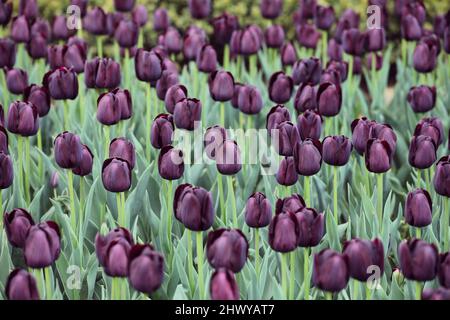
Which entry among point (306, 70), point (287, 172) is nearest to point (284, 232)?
point (287, 172)

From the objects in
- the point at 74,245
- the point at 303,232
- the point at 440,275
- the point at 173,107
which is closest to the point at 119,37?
the point at 173,107

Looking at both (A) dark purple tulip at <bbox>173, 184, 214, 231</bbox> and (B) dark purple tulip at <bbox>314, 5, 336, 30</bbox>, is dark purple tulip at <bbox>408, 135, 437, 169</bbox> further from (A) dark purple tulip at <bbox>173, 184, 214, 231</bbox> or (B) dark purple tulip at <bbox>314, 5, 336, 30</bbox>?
(B) dark purple tulip at <bbox>314, 5, 336, 30</bbox>

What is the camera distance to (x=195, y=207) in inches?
102

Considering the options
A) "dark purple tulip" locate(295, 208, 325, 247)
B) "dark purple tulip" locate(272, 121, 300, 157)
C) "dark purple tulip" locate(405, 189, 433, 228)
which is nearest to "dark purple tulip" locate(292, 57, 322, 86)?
"dark purple tulip" locate(272, 121, 300, 157)

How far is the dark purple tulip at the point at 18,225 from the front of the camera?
2.67 metres

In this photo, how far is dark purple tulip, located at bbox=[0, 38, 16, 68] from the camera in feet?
14.1

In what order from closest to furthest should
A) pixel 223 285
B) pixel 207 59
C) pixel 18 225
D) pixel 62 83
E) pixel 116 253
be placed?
1. pixel 223 285
2. pixel 116 253
3. pixel 18 225
4. pixel 62 83
5. pixel 207 59

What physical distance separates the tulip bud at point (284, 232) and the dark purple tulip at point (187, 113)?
0.87 m

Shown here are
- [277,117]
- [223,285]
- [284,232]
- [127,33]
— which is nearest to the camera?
[223,285]

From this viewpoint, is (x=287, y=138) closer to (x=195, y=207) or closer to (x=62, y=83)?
(x=195, y=207)

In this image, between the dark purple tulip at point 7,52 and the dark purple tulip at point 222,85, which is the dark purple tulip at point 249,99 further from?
the dark purple tulip at point 7,52

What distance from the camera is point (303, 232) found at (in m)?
2.69

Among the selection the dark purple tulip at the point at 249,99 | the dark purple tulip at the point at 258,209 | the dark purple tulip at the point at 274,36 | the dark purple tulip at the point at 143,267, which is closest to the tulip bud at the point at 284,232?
the dark purple tulip at the point at 258,209

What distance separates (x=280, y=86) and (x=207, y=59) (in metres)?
0.44
